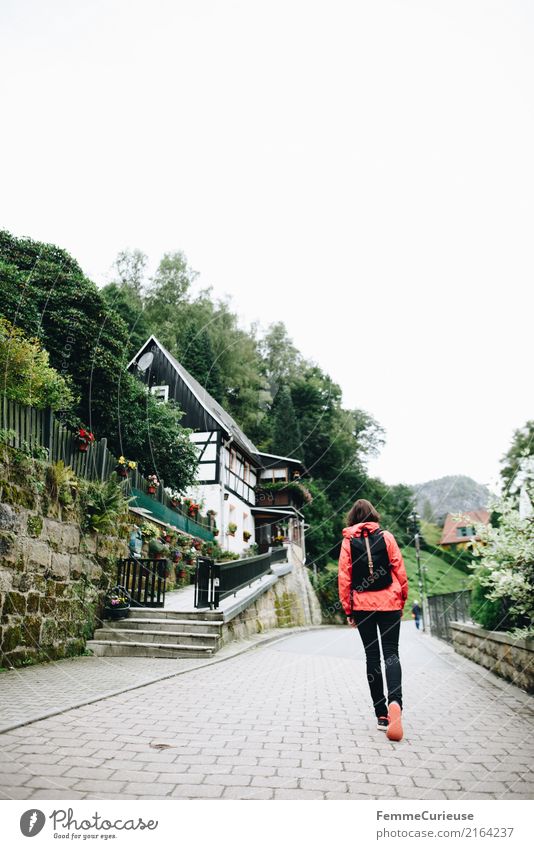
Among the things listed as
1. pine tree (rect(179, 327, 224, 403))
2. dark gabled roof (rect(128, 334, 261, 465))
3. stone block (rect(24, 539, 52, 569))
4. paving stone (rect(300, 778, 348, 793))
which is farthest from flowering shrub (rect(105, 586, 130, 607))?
pine tree (rect(179, 327, 224, 403))

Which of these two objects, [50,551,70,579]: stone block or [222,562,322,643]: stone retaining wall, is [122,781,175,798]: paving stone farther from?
[222,562,322,643]: stone retaining wall

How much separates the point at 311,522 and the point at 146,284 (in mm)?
19159

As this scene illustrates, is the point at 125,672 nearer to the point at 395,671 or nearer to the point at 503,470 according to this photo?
the point at 395,671

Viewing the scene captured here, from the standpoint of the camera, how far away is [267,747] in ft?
9.37

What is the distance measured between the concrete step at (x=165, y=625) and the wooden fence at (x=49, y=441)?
232 centimetres

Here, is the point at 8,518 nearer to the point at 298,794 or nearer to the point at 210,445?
the point at 298,794

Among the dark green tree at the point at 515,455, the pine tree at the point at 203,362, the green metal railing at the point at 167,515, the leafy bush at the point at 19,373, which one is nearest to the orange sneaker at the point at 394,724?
the dark green tree at the point at 515,455

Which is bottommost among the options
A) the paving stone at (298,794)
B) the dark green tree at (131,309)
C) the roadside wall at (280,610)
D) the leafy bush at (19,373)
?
the roadside wall at (280,610)

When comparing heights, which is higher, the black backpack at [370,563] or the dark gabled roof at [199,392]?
the dark gabled roof at [199,392]

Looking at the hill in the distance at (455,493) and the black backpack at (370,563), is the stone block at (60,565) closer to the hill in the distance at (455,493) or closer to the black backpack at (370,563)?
the black backpack at (370,563)

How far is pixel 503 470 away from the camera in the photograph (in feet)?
19.4

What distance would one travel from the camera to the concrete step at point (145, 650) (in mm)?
6777

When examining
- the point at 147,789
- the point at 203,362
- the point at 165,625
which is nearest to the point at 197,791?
the point at 147,789

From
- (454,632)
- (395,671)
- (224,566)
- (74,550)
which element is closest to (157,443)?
(224,566)
